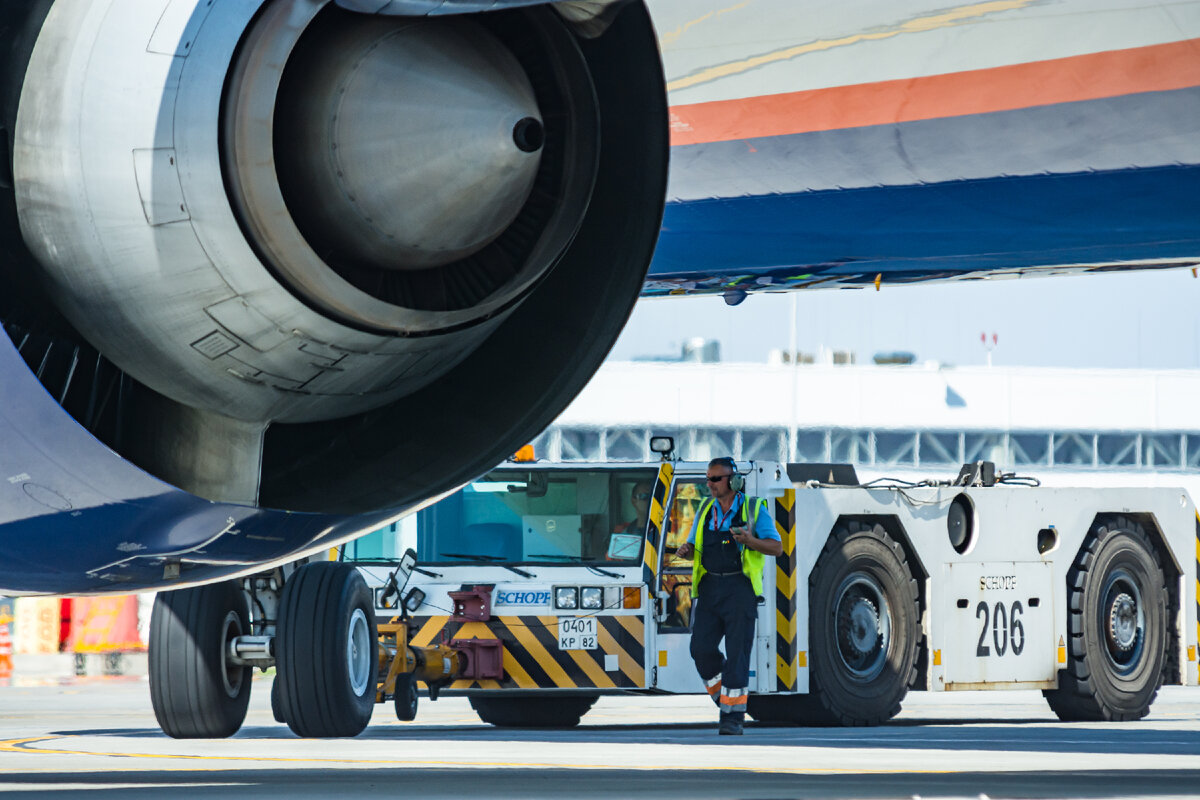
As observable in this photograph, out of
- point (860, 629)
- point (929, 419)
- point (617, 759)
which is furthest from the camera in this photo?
point (929, 419)

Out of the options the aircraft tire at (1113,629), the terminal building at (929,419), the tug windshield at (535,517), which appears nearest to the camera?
the tug windshield at (535,517)

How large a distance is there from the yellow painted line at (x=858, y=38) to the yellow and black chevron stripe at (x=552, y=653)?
20.8ft

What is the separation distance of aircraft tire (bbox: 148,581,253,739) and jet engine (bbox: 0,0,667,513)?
6.16 metres

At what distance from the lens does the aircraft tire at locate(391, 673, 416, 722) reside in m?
11.9

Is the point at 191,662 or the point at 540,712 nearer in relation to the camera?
the point at 191,662

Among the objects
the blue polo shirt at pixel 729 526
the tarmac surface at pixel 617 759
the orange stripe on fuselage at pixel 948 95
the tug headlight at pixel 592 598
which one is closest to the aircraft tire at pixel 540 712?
the tarmac surface at pixel 617 759

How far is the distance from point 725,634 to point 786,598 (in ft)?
4.01

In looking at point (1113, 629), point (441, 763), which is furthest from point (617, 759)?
point (1113, 629)

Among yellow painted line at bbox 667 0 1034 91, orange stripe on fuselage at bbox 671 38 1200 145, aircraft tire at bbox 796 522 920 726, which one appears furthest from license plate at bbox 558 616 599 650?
yellow painted line at bbox 667 0 1034 91

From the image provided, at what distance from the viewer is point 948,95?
6.46 meters

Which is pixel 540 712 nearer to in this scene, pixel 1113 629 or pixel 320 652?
pixel 320 652

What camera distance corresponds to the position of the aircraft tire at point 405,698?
11906 mm

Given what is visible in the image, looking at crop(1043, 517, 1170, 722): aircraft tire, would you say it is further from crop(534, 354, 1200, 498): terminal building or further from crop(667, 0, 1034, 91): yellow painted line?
crop(534, 354, 1200, 498): terminal building

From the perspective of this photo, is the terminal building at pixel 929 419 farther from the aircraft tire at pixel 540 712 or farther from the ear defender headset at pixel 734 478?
the ear defender headset at pixel 734 478
